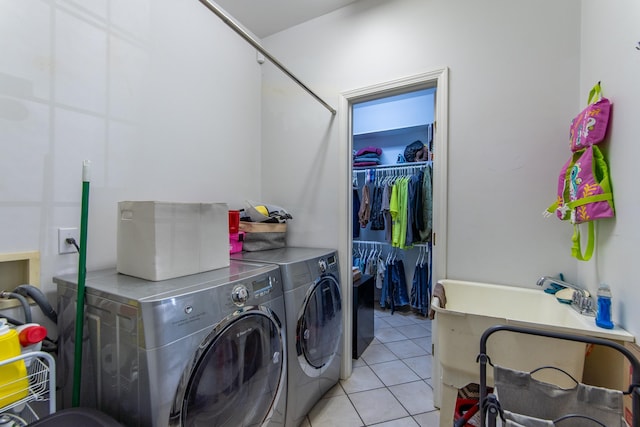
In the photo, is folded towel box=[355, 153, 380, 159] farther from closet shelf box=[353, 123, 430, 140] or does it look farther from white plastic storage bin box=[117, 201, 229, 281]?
white plastic storage bin box=[117, 201, 229, 281]

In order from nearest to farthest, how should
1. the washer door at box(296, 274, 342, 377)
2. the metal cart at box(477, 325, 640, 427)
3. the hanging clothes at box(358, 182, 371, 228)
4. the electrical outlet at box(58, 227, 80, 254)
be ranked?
the metal cart at box(477, 325, 640, 427)
the electrical outlet at box(58, 227, 80, 254)
the washer door at box(296, 274, 342, 377)
the hanging clothes at box(358, 182, 371, 228)

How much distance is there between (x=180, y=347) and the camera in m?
0.87

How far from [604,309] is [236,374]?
1.45 m

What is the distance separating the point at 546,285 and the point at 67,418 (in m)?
2.04

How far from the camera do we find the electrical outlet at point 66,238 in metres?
1.19

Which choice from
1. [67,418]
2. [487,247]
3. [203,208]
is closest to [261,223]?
[203,208]

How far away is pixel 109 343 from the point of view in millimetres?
914

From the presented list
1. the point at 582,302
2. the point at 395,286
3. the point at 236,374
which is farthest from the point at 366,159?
the point at 236,374

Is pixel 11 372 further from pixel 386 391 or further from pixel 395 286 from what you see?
pixel 395 286

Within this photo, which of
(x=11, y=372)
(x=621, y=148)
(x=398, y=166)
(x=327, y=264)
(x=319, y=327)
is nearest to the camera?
(x=11, y=372)

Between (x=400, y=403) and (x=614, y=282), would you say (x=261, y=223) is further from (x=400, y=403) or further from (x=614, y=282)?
(x=614, y=282)

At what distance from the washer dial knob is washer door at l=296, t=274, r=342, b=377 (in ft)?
1.45

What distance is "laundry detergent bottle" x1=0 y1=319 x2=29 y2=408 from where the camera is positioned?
76cm

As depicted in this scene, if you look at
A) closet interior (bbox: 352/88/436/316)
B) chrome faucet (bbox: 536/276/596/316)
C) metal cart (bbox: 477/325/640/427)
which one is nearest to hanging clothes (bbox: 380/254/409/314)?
closet interior (bbox: 352/88/436/316)
